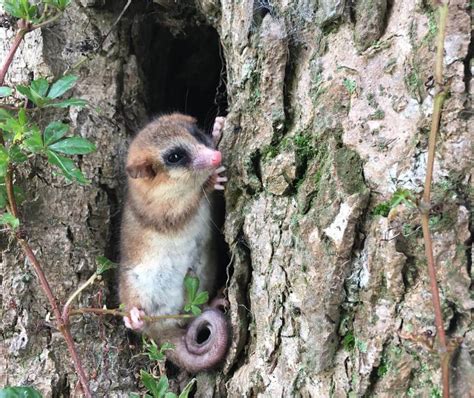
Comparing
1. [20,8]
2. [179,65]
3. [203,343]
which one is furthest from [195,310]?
[179,65]

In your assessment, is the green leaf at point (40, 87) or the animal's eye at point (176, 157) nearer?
the green leaf at point (40, 87)

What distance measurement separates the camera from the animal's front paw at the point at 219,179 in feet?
10.3

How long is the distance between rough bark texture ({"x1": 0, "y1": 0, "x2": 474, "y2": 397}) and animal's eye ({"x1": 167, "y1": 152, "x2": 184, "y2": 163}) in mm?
340

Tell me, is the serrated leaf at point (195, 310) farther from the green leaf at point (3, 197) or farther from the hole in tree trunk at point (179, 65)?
the hole in tree trunk at point (179, 65)

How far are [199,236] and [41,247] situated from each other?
2.95 feet

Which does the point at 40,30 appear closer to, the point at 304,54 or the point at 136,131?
the point at 136,131

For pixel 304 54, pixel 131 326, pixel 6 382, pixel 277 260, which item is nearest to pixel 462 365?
pixel 277 260

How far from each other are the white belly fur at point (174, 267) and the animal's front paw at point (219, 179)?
0.26 meters

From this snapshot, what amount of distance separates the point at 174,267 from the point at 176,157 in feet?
2.17

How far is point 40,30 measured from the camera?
132 inches

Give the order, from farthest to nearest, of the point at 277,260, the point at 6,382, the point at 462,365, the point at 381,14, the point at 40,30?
the point at 40,30 → the point at 6,382 → the point at 277,260 → the point at 381,14 → the point at 462,365

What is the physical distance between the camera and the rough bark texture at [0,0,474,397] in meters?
2.11

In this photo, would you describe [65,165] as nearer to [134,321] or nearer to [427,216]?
[134,321]

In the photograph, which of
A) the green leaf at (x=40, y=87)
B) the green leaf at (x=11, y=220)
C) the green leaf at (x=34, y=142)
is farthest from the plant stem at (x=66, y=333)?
the green leaf at (x=40, y=87)
